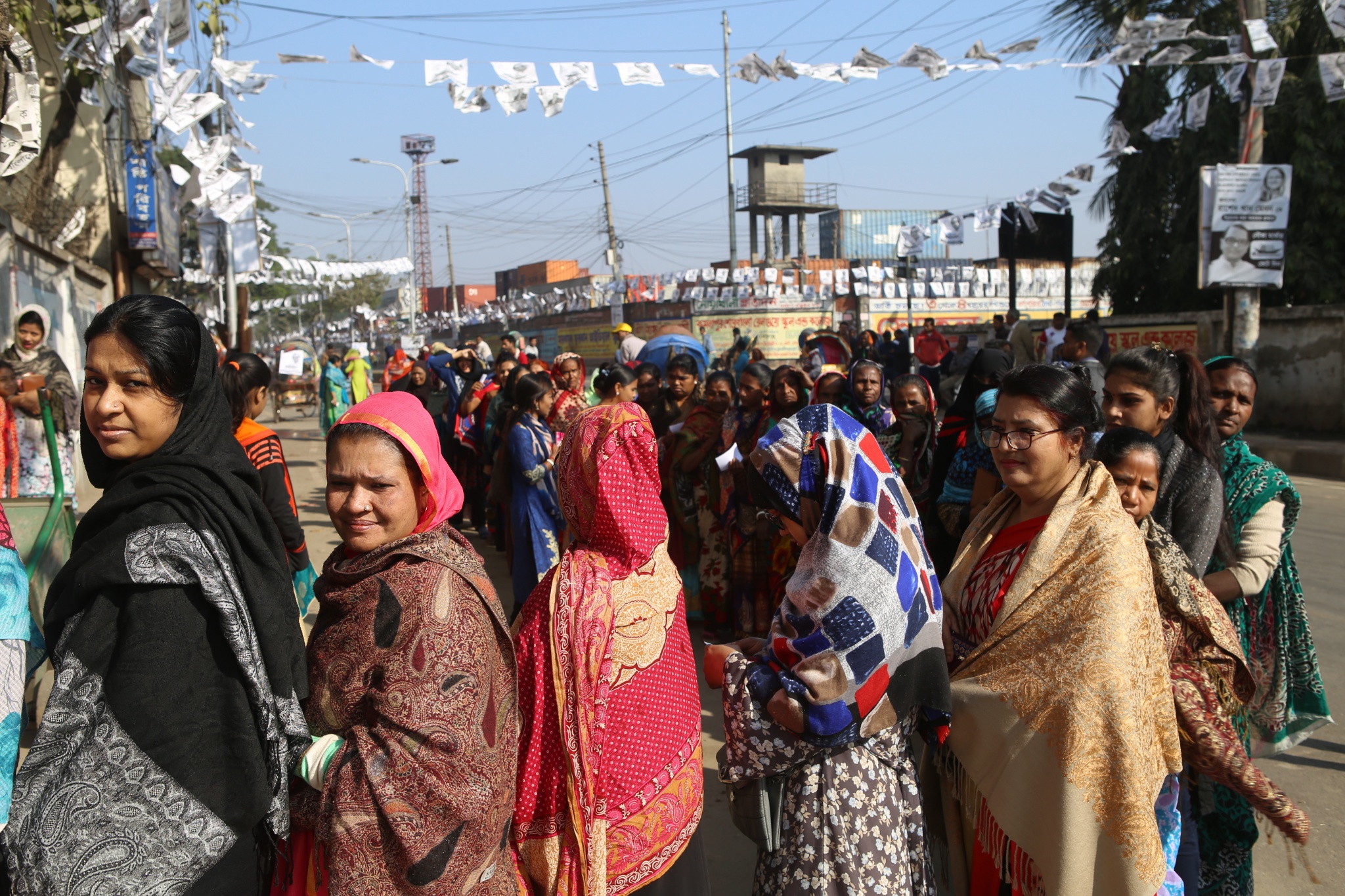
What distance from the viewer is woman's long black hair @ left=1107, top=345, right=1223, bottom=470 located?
2.85m

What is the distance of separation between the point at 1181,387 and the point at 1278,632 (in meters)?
0.83

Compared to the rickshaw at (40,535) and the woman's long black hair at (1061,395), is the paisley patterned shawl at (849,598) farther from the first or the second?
the rickshaw at (40,535)

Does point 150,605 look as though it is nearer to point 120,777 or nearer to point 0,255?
point 120,777

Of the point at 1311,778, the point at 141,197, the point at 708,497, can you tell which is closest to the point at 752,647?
the point at 1311,778

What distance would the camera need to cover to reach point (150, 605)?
1.48 m

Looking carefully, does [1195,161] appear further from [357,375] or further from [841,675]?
[841,675]

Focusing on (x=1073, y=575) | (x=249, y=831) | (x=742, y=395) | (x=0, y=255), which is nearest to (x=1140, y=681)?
(x=1073, y=575)

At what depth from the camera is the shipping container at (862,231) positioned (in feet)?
160

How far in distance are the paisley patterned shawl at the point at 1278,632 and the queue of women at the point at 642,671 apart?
1 centimetres

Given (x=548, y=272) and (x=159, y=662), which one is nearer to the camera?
(x=159, y=662)

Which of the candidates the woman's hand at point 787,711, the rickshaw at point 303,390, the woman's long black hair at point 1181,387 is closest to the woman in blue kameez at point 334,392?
the rickshaw at point 303,390

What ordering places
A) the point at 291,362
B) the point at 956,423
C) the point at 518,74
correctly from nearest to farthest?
the point at 956,423 < the point at 518,74 < the point at 291,362

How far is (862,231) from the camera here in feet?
162

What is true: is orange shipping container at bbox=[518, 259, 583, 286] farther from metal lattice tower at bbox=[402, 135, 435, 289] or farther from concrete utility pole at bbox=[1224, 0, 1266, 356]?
concrete utility pole at bbox=[1224, 0, 1266, 356]
